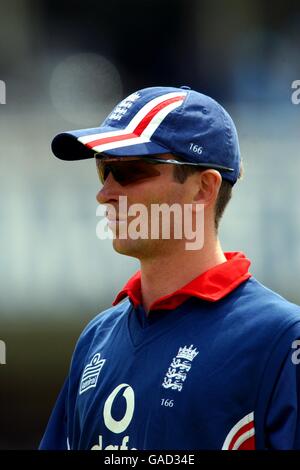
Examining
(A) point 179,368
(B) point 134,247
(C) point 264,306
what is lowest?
(A) point 179,368

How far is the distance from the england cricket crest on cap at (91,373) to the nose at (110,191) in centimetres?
37

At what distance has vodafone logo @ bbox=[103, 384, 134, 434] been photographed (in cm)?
188

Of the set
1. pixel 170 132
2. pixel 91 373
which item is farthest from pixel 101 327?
pixel 170 132

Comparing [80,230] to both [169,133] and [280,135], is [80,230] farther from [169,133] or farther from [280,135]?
[169,133]

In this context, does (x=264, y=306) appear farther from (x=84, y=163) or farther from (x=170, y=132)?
(x=84, y=163)

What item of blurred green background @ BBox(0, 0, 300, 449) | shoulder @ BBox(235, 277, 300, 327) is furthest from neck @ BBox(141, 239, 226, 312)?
blurred green background @ BBox(0, 0, 300, 449)

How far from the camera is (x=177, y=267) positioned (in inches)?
78.4

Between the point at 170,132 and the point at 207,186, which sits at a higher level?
the point at 170,132

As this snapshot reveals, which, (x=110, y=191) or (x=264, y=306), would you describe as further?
(x=110, y=191)

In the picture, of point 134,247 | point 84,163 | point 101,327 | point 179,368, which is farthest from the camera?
point 84,163

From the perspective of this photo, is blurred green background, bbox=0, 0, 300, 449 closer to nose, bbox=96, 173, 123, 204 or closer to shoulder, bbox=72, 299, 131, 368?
shoulder, bbox=72, 299, 131, 368

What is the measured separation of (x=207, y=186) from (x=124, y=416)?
55 centimetres

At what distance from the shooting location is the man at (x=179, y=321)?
5.77 feet

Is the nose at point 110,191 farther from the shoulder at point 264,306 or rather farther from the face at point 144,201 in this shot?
the shoulder at point 264,306
